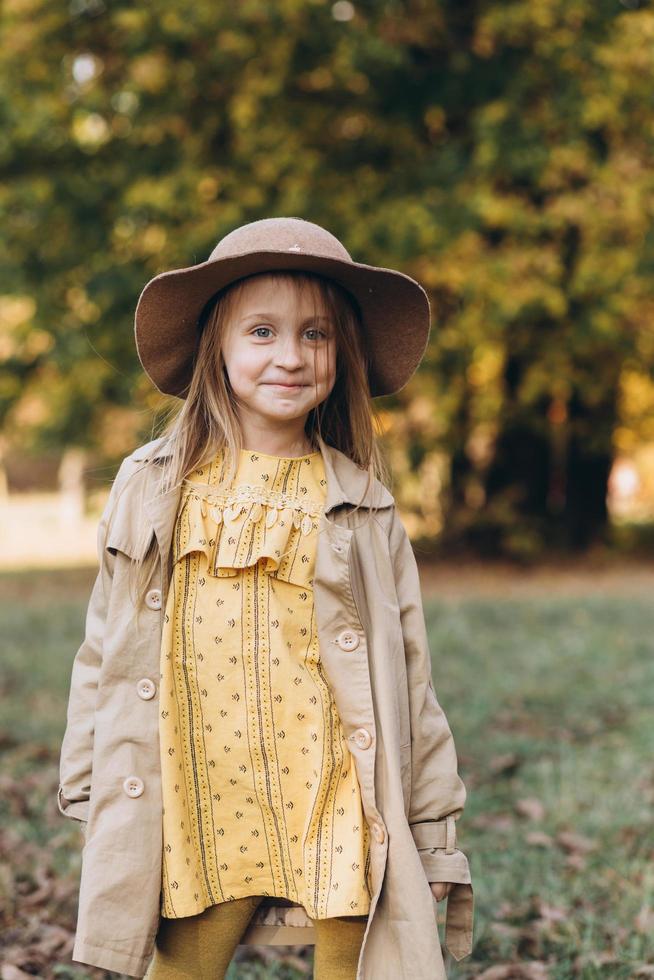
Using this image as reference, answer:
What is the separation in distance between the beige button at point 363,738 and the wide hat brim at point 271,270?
2.51 ft

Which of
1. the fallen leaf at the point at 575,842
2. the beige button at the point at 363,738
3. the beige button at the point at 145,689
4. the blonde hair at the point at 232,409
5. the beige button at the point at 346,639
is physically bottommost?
the fallen leaf at the point at 575,842

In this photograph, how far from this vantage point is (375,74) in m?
10.8

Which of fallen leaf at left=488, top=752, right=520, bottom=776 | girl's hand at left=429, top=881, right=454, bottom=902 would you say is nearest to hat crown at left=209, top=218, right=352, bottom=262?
girl's hand at left=429, top=881, right=454, bottom=902

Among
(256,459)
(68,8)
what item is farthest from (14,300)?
(256,459)

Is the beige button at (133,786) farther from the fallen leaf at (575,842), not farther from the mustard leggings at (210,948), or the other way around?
the fallen leaf at (575,842)

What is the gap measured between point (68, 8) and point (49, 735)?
8.39m

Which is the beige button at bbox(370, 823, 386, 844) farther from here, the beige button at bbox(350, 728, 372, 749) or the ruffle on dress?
the ruffle on dress

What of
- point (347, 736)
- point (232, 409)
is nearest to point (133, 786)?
point (347, 736)

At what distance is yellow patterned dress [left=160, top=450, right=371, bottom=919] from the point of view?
2145 millimetres

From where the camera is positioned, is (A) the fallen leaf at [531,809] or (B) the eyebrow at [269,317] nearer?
(B) the eyebrow at [269,317]

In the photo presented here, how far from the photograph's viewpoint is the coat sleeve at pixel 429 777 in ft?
7.19

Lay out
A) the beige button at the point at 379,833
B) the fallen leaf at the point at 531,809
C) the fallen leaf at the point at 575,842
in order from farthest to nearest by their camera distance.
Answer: the fallen leaf at the point at 531,809
the fallen leaf at the point at 575,842
the beige button at the point at 379,833

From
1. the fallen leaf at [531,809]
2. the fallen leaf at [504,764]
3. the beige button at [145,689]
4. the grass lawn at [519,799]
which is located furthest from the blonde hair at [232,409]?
the fallen leaf at [504,764]

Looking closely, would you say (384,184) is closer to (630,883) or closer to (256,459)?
(630,883)
